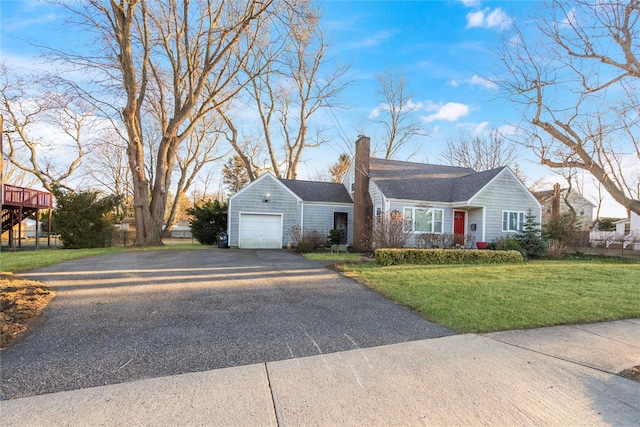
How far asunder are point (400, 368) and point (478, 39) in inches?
456

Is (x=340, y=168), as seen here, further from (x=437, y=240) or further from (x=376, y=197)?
(x=437, y=240)

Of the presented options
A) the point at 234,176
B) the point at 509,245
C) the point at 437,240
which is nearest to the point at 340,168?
the point at 234,176

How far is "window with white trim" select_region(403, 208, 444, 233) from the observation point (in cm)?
1612

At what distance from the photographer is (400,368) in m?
3.17

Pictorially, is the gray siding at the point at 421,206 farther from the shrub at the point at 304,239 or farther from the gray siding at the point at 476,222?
the shrub at the point at 304,239

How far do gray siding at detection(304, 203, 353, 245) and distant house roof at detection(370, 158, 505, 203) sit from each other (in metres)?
3.27

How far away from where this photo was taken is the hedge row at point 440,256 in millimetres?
10414

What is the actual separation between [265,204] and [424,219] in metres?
8.89

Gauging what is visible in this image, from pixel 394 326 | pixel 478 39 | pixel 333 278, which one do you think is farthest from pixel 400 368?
pixel 478 39

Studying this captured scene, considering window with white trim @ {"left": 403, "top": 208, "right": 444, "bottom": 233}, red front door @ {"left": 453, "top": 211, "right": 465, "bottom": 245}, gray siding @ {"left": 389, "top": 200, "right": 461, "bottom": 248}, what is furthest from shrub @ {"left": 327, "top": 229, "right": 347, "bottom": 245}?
red front door @ {"left": 453, "top": 211, "right": 465, "bottom": 245}

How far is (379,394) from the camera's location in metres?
2.67

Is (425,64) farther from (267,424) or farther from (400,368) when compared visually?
(267,424)

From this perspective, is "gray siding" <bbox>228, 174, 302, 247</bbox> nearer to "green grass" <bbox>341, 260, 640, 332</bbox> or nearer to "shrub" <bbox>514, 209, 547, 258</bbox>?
"green grass" <bbox>341, 260, 640, 332</bbox>

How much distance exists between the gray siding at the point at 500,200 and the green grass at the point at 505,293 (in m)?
6.61
